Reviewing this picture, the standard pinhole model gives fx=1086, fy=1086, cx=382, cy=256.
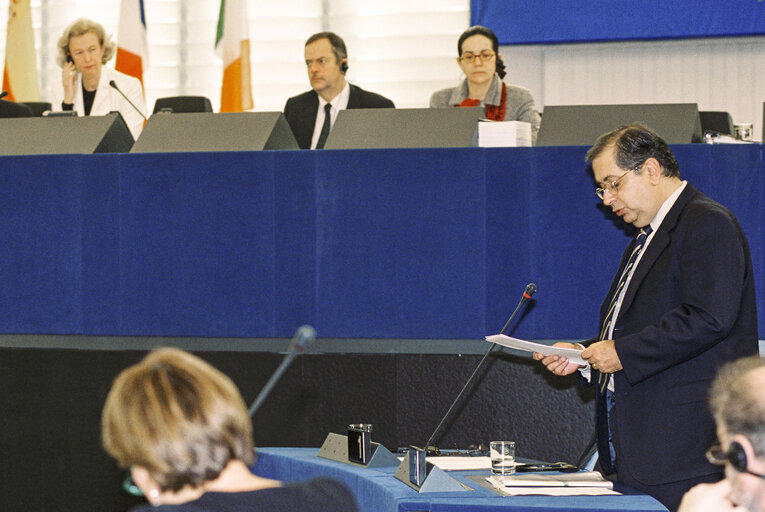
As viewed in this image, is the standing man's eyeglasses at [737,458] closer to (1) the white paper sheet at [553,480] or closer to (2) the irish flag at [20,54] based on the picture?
(1) the white paper sheet at [553,480]

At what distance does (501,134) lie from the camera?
4.28m

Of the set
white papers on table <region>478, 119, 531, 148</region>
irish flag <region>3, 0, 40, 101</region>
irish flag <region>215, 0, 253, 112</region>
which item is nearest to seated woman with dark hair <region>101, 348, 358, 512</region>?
white papers on table <region>478, 119, 531, 148</region>

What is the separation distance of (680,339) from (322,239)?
73.2 inches

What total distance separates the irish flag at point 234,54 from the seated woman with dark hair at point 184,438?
667cm

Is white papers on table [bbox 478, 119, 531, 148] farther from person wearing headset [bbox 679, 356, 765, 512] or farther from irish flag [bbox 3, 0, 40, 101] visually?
irish flag [bbox 3, 0, 40, 101]

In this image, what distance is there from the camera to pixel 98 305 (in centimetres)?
445

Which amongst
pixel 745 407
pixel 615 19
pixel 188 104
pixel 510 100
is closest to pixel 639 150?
pixel 745 407

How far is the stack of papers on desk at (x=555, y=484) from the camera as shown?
261 centimetres

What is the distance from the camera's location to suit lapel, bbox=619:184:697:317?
2.94 metres

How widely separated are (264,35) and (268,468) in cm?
561

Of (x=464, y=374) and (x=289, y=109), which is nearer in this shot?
(x=464, y=374)

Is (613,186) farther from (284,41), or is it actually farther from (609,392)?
(284,41)

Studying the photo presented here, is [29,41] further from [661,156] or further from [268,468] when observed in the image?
[661,156]

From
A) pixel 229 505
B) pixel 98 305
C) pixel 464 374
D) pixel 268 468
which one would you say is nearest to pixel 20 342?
pixel 98 305
